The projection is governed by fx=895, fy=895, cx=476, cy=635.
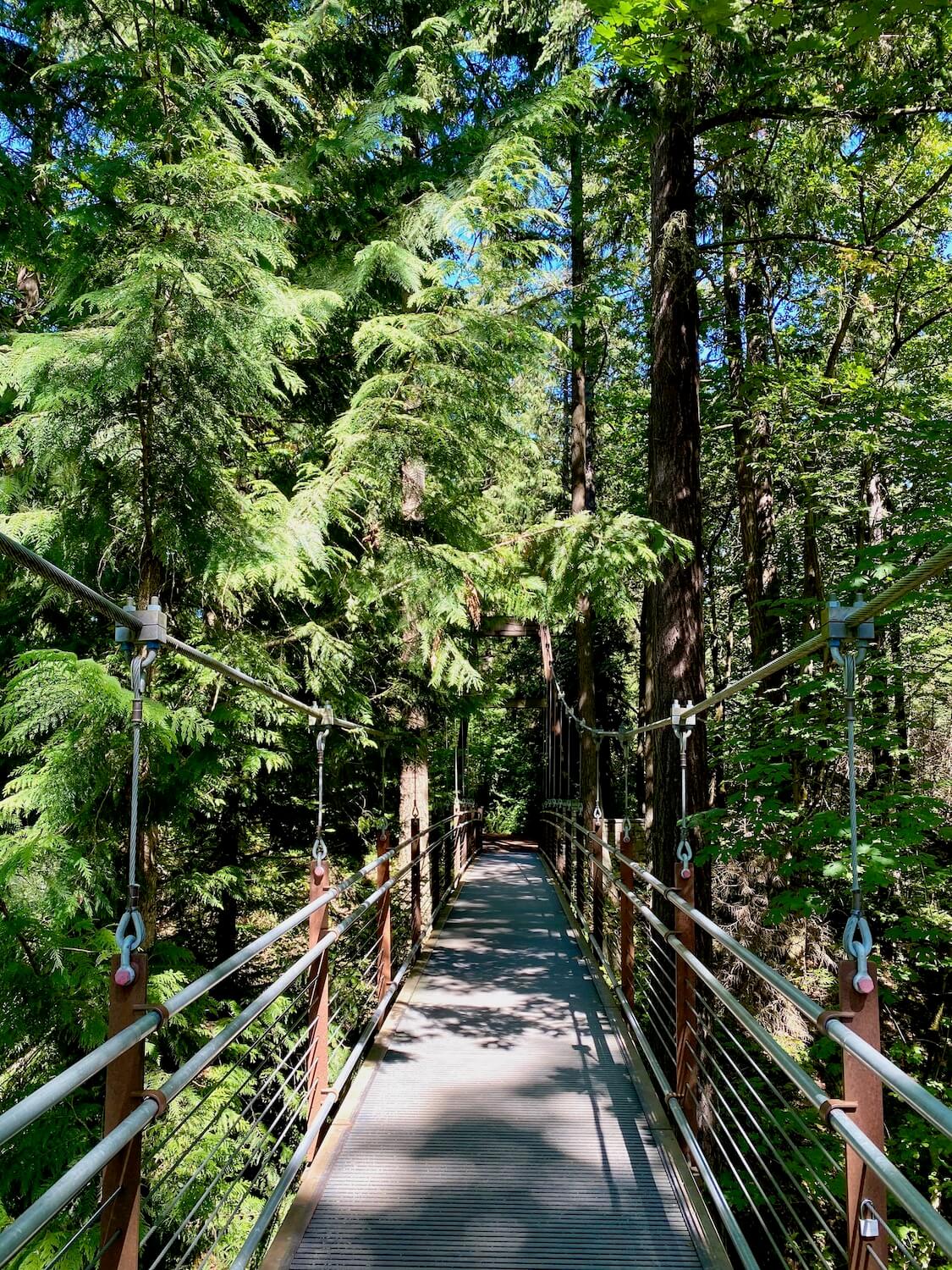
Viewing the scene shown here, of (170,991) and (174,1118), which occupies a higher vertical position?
(170,991)

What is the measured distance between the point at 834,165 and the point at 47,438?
25.2 ft

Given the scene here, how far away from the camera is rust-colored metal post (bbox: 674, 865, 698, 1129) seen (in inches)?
134

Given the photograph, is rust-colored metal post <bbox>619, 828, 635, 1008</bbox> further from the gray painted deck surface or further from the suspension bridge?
the gray painted deck surface

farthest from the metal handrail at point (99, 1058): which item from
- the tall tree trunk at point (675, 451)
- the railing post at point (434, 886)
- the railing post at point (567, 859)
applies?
the railing post at point (567, 859)

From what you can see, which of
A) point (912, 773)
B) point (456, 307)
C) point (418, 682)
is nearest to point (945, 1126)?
point (456, 307)

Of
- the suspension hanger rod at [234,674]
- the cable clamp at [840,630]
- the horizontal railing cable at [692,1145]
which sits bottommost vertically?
the horizontal railing cable at [692,1145]

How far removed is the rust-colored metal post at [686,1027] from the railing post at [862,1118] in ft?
5.09

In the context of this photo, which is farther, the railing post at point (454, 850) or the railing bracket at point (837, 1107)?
the railing post at point (454, 850)

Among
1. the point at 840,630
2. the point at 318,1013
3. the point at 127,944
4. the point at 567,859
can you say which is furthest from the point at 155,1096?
the point at 567,859

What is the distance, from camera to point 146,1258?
16.9 ft

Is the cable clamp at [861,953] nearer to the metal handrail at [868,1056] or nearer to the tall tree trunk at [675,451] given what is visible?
the metal handrail at [868,1056]

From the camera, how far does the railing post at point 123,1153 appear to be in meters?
1.64

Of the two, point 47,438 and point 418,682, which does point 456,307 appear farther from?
point 418,682

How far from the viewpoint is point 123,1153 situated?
1.72 m
